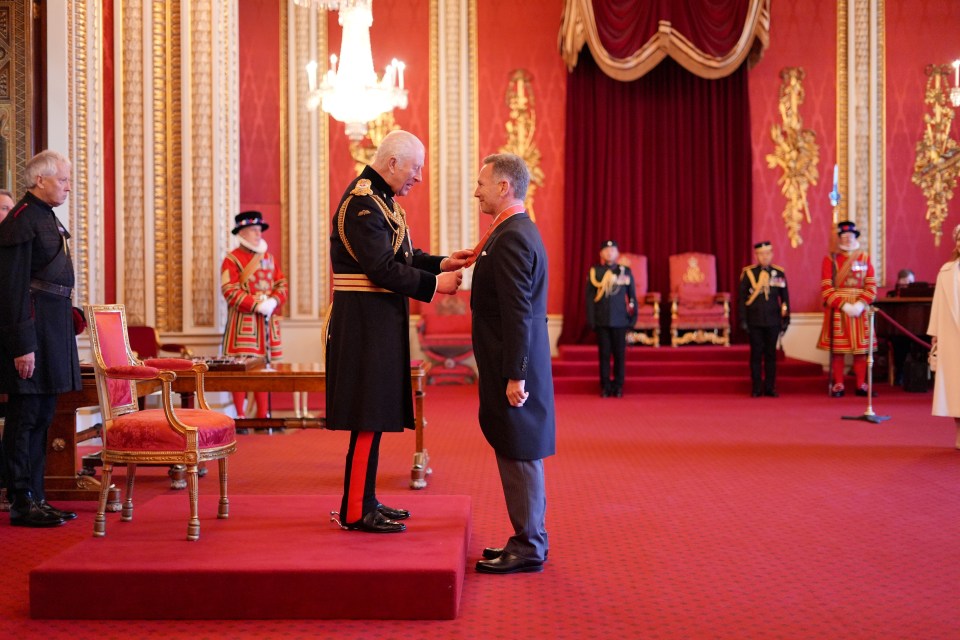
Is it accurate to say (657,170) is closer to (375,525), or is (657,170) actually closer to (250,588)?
(375,525)

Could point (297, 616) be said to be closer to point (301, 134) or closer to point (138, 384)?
point (138, 384)

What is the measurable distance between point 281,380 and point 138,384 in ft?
2.41

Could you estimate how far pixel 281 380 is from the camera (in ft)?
16.9

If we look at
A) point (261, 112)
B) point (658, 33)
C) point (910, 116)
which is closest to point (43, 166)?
point (261, 112)

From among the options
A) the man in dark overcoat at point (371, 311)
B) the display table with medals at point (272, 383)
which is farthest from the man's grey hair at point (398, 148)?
the display table with medals at point (272, 383)

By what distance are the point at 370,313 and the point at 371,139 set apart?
822cm

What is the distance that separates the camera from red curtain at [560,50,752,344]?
1154 centimetres

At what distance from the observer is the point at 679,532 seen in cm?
422

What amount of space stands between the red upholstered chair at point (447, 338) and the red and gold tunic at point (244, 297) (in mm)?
3363

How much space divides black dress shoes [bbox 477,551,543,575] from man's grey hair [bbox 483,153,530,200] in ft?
4.44

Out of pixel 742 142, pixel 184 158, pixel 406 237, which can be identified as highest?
pixel 742 142

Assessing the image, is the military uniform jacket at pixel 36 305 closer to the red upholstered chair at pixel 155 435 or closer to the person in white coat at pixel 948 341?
the red upholstered chair at pixel 155 435

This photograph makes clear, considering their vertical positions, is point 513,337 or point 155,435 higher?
point 513,337

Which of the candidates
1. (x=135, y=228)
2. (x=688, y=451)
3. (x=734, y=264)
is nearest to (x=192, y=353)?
(x=135, y=228)
